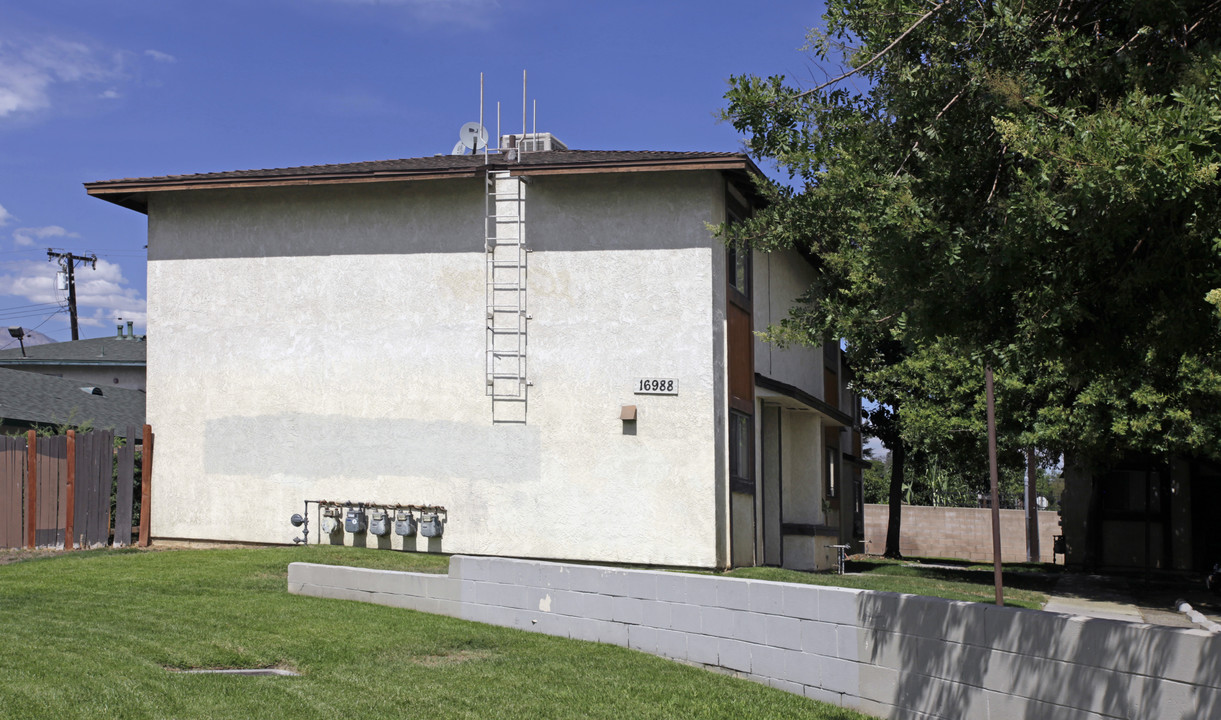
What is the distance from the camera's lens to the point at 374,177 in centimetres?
2036

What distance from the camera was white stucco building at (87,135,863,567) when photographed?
19.5m

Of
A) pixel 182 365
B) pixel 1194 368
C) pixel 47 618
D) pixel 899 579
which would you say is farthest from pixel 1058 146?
pixel 182 365

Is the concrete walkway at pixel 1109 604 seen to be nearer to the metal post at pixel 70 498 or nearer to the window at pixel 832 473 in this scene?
the window at pixel 832 473

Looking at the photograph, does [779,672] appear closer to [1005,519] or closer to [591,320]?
[591,320]

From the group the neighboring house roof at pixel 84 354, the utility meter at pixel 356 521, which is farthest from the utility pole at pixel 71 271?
the utility meter at pixel 356 521

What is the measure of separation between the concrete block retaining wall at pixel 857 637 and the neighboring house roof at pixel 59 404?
19844 millimetres

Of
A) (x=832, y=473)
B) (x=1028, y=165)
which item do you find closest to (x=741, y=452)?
(x=832, y=473)

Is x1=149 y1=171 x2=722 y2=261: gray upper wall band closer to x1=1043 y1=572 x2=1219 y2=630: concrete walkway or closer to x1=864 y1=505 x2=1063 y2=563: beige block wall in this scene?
x1=1043 y1=572 x2=1219 y2=630: concrete walkway

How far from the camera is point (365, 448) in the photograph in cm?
2066

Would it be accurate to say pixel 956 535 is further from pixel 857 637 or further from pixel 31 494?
pixel 857 637

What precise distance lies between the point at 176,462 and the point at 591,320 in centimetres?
839

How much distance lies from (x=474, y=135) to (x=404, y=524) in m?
7.77

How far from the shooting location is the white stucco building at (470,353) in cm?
1955

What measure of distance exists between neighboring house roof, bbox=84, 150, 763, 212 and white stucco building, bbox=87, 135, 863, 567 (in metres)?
0.05
